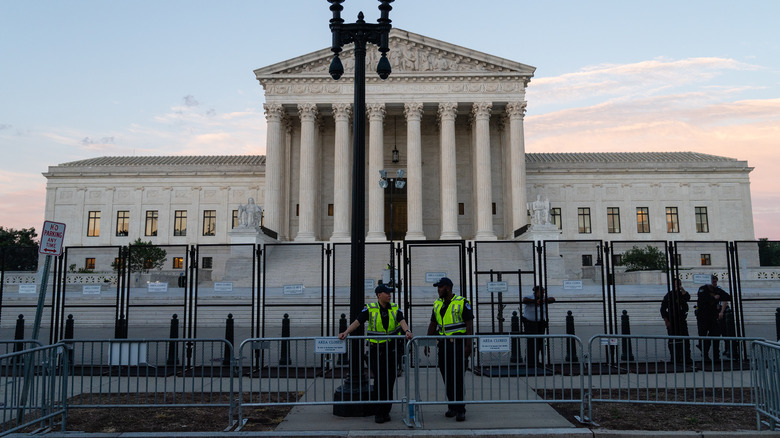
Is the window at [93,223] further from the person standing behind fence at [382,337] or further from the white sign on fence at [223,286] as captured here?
the person standing behind fence at [382,337]

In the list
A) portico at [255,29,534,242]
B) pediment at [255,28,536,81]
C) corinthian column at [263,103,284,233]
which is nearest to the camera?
portico at [255,29,534,242]

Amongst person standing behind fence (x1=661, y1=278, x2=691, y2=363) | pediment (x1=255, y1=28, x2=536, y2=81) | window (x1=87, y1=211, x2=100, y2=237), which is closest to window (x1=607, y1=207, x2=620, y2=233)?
pediment (x1=255, y1=28, x2=536, y2=81)

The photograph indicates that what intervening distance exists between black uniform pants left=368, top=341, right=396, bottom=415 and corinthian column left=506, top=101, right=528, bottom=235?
4033 centimetres

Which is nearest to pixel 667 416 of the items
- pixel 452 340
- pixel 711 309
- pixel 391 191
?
pixel 452 340

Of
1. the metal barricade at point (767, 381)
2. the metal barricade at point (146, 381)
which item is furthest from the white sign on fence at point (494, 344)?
the metal barricade at point (146, 381)

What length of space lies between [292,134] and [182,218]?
17400 millimetres

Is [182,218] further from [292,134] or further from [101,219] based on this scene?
[292,134]

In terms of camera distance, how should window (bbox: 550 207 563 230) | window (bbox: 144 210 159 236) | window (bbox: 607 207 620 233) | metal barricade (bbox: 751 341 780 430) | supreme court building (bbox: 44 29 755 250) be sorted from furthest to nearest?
1. window (bbox: 144 210 159 236)
2. window (bbox: 607 207 620 233)
3. window (bbox: 550 207 563 230)
4. supreme court building (bbox: 44 29 755 250)
5. metal barricade (bbox: 751 341 780 430)

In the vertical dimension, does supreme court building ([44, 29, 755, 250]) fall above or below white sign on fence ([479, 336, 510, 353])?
above

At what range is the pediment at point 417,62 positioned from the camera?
48250mm

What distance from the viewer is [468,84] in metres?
48.7

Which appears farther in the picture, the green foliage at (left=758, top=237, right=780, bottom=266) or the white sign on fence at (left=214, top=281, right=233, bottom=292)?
the green foliage at (left=758, top=237, right=780, bottom=266)

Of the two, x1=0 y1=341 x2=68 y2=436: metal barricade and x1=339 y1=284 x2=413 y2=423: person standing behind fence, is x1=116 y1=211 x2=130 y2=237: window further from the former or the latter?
x1=339 y1=284 x2=413 y2=423: person standing behind fence

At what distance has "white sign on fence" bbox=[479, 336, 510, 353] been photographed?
349 inches
